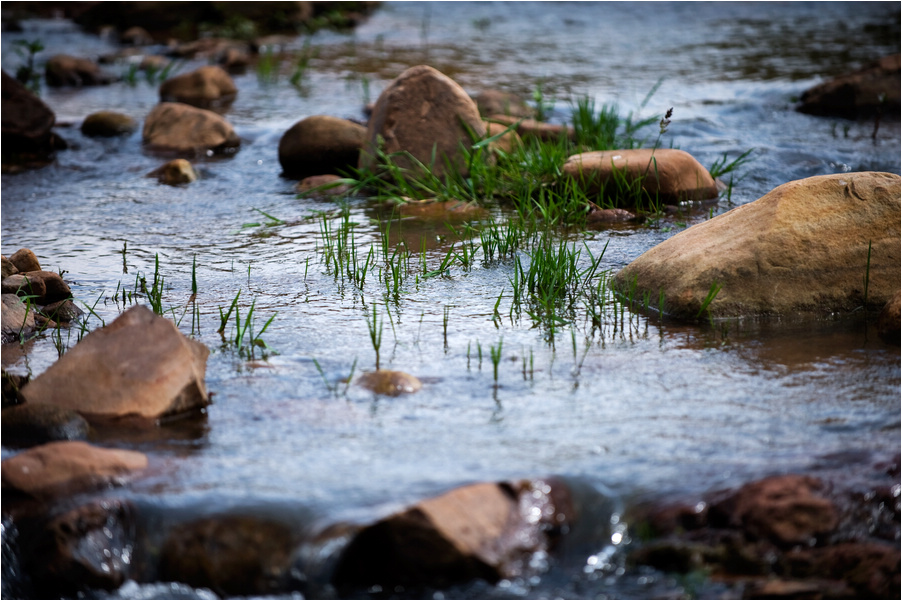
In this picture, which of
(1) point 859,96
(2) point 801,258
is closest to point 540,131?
(2) point 801,258

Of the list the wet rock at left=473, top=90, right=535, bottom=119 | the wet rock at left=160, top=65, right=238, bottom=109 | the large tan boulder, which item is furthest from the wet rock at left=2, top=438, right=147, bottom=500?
the wet rock at left=160, top=65, right=238, bottom=109

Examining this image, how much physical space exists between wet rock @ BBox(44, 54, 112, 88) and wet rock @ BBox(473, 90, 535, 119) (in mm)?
5649

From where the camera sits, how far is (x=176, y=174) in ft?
22.9

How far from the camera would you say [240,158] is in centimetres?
783

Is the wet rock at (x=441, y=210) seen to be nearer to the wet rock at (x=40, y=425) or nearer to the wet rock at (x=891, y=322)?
the wet rock at (x=891, y=322)

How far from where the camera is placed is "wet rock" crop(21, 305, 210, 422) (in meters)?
3.04

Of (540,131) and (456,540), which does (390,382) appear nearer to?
(456,540)

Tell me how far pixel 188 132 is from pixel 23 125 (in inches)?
56.2

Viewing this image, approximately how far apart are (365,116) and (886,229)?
6241 mm

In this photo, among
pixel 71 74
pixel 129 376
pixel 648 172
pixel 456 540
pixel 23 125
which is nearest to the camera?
pixel 456 540


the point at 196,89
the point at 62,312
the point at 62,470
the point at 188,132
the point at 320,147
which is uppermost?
the point at 196,89

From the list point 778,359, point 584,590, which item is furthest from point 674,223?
point 584,590

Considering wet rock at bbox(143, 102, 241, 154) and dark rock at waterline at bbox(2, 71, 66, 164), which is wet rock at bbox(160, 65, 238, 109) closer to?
wet rock at bbox(143, 102, 241, 154)

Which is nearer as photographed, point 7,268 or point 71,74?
point 7,268
